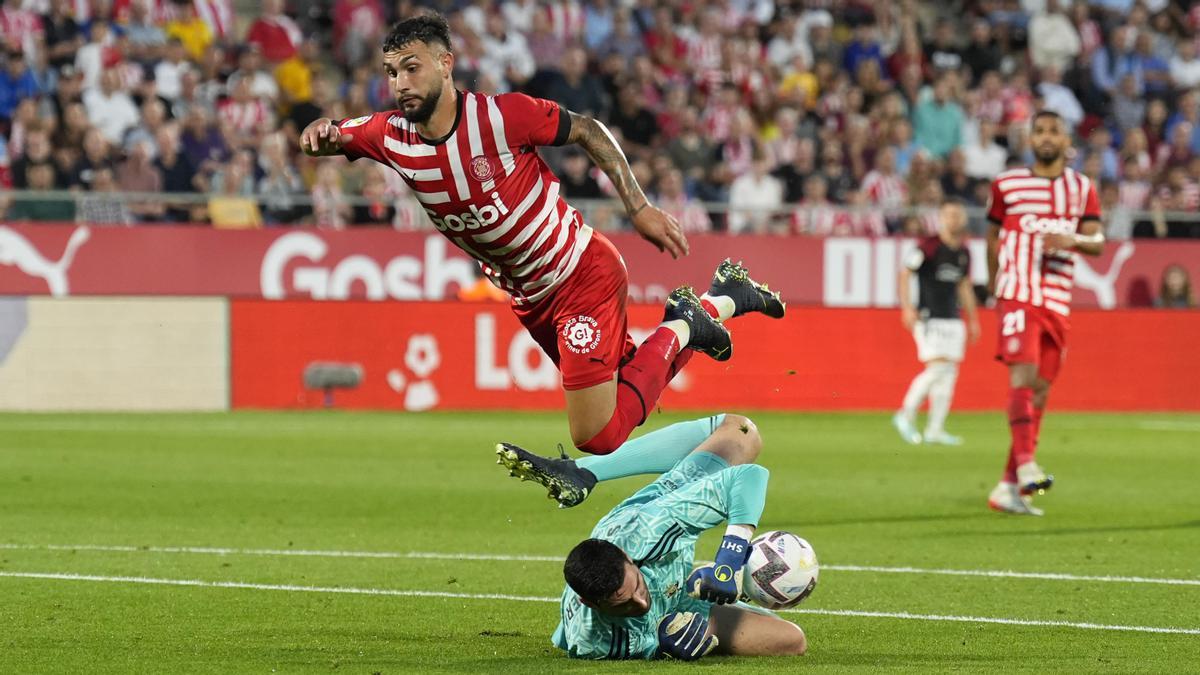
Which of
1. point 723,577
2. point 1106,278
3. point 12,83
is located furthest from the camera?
point 1106,278

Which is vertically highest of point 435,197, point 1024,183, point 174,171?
point 174,171

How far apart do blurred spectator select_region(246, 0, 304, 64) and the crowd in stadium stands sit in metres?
0.03

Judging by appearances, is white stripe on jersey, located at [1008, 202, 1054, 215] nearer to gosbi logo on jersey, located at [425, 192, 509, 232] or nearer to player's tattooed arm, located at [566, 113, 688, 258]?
player's tattooed arm, located at [566, 113, 688, 258]

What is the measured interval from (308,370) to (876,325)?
6.67 metres

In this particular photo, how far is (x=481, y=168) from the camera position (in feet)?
24.3

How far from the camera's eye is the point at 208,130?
69.0 feet

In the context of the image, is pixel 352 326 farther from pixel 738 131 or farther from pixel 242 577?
pixel 242 577

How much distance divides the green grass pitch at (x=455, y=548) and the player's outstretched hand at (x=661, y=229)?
1620mm

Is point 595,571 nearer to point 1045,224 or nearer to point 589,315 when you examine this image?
point 589,315

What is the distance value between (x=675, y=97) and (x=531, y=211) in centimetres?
1636

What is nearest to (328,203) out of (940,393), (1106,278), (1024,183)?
(940,393)

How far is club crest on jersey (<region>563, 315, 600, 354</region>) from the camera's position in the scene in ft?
25.7

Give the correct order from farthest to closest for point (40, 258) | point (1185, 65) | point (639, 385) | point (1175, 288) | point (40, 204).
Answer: point (1185, 65) < point (1175, 288) < point (40, 258) < point (40, 204) < point (639, 385)

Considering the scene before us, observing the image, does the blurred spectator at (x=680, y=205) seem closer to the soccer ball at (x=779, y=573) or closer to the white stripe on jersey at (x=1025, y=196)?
the white stripe on jersey at (x=1025, y=196)
